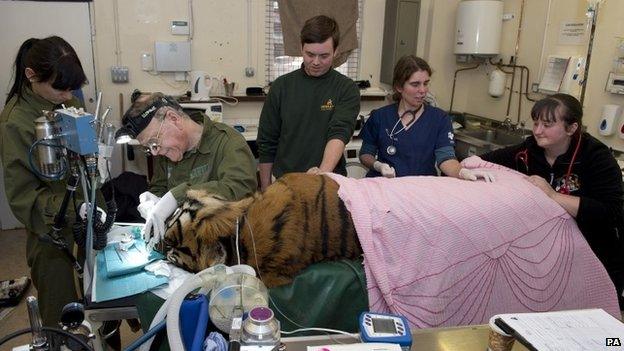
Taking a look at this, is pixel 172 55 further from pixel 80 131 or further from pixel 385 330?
pixel 385 330

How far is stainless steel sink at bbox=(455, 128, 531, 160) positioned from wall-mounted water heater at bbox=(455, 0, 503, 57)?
0.71m

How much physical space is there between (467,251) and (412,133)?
35.8 inches

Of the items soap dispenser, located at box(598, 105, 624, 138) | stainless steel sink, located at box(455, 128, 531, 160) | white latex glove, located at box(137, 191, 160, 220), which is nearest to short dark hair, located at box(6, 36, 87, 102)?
white latex glove, located at box(137, 191, 160, 220)

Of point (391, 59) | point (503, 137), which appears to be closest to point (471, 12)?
point (391, 59)

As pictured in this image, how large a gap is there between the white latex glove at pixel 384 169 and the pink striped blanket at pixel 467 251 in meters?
0.43

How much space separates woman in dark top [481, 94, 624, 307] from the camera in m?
1.61

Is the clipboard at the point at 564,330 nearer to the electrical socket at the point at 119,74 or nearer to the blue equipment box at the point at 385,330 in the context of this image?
the blue equipment box at the point at 385,330

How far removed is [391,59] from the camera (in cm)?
409

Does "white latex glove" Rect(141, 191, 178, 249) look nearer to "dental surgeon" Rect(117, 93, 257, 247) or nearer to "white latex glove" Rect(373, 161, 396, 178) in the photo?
"dental surgeon" Rect(117, 93, 257, 247)

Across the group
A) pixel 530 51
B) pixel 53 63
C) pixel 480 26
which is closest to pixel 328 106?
pixel 53 63

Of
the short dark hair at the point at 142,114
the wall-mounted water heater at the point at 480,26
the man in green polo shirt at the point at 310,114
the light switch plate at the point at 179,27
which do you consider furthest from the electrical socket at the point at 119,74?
the wall-mounted water heater at the point at 480,26

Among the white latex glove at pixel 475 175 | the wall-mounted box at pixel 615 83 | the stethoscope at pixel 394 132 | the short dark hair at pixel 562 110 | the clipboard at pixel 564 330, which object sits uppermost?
the wall-mounted box at pixel 615 83

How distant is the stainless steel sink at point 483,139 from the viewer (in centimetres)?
349

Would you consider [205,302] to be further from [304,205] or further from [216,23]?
[216,23]
